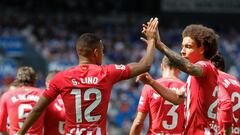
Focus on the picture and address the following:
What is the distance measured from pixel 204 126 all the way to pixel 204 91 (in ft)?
1.12

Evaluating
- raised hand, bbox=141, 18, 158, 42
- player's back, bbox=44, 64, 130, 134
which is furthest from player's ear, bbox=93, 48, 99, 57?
raised hand, bbox=141, 18, 158, 42

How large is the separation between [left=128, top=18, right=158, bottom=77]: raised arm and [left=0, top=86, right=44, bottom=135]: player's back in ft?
8.31

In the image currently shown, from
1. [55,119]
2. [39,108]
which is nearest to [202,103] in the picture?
[39,108]

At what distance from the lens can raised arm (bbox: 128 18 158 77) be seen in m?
7.51

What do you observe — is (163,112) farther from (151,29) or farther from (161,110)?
(151,29)

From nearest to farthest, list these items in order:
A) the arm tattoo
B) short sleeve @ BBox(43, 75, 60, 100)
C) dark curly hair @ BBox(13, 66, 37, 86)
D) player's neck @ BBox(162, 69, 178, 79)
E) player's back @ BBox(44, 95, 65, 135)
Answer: the arm tattoo → short sleeve @ BBox(43, 75, 60, 100) → player's neck @ BBox(162, 69, 178, 79) → player's back @ BBox(44, 95, 65, 135) → dark curly hair @ BBox(13, 66, 37, 86)

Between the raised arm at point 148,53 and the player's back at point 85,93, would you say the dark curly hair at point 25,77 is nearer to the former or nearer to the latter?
the player's back at point 85,93

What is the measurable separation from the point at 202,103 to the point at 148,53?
0.71 m

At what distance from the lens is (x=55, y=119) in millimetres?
9789

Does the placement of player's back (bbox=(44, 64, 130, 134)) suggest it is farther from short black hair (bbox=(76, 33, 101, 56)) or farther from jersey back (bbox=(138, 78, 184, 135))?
jersey back (bbox=(138, 78, 184, 135))

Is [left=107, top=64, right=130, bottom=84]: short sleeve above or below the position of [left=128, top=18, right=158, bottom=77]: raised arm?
below

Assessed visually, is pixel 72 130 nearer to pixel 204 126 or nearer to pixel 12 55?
pixel 204 126

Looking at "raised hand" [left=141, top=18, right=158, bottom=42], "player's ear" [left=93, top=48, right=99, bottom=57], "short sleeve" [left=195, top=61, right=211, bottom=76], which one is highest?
"raised hand" [left=141, top=18, right=158, bottom=42]

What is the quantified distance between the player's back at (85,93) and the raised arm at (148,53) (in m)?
0.08
